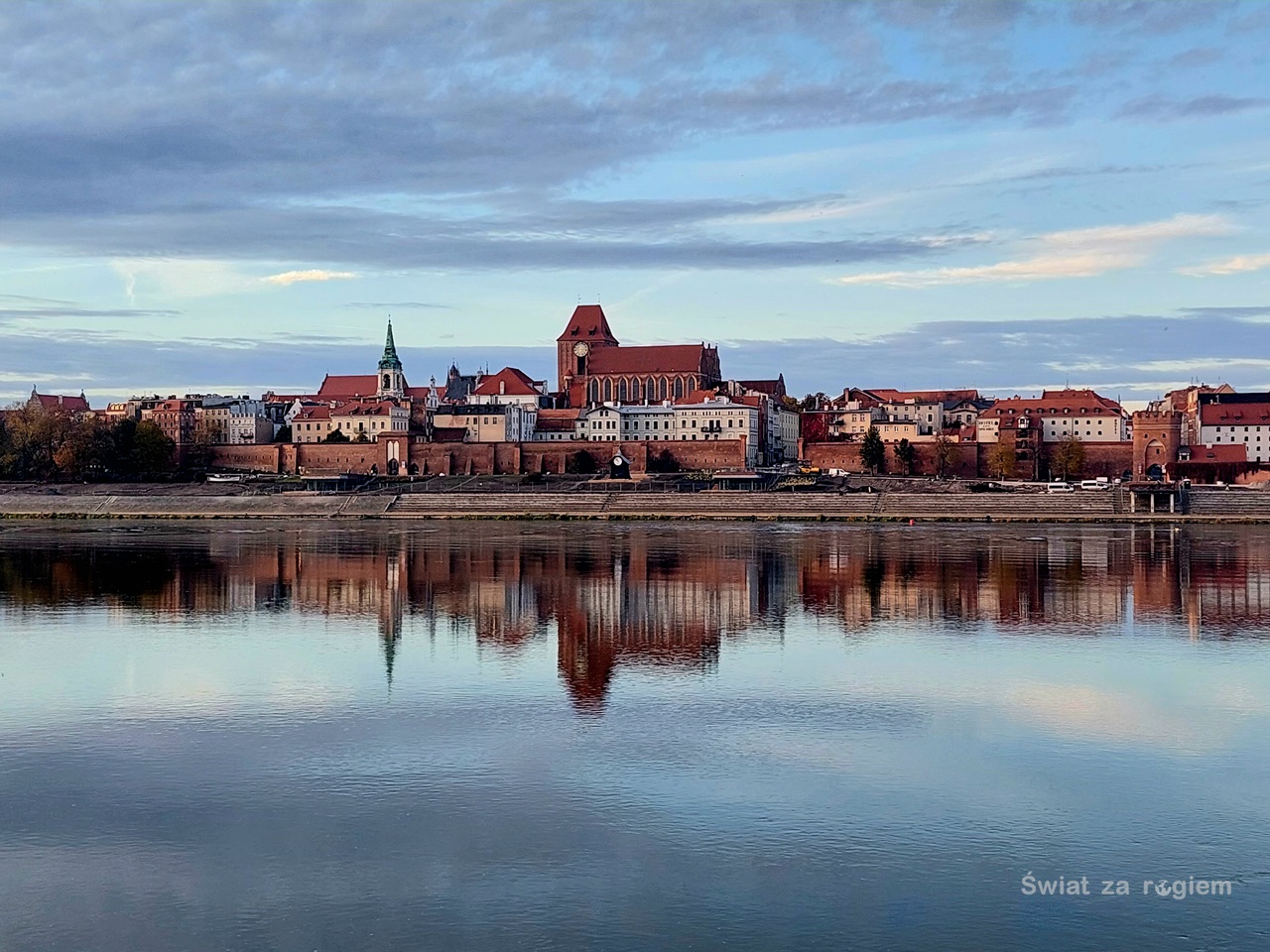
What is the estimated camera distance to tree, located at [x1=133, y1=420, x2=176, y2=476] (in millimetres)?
62281

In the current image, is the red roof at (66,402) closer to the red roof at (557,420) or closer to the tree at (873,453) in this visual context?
the red roof at (557,420)

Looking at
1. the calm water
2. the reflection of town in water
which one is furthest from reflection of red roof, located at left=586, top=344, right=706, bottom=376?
the calm water

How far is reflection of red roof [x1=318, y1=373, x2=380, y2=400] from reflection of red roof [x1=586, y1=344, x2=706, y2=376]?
13404 millimetres

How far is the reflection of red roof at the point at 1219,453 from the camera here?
2354 inches

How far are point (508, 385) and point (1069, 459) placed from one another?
1244 inches

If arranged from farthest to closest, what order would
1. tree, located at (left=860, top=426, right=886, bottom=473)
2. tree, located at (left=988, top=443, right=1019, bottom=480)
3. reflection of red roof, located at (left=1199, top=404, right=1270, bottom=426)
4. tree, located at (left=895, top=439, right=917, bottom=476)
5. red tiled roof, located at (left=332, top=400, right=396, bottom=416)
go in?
red tiled roof, located at (left=332, top=400, right=396, bottom=416)
tree, located at (left=895, top=439, right=917, bottom=476)
tree, located at (left=860, top=426, right=886, bottom=473)
reflection of red roof, located at (left=1199, top=404, right=1270, bottom=426)
tree, located at (left=988, top=443, right=1019, bottom=480)

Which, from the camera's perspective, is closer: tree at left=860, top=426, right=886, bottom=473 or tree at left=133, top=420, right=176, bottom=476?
tree at left=133, top=420, right=176, bottom=476

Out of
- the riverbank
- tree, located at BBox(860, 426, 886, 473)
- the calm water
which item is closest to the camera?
the calm water

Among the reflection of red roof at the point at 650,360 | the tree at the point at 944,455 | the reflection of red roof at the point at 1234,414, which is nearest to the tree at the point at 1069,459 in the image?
the tree at the point at 944,455

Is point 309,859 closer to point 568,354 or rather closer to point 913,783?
point 913,783

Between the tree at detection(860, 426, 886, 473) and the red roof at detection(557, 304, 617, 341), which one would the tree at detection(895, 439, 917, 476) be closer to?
the tree at detection(860, 426, 886, 473)

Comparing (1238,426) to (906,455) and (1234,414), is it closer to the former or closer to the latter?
(1234,414)

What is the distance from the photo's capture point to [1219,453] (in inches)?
2373

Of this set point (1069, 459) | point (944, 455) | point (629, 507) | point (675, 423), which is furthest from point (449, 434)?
point (1069, 459)
